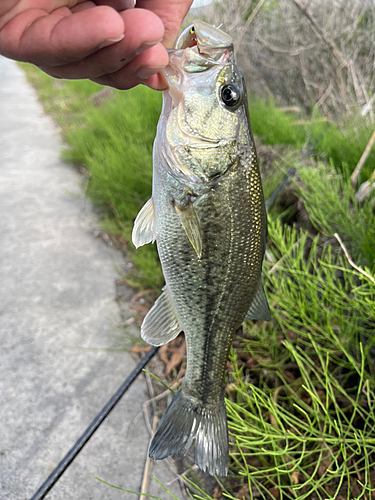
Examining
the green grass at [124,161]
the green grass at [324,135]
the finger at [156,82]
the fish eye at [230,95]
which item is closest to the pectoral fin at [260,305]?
the fish eye at [230,95]

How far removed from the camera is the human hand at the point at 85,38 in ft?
2.40

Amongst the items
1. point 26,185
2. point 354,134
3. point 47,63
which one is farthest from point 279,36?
point 47,63

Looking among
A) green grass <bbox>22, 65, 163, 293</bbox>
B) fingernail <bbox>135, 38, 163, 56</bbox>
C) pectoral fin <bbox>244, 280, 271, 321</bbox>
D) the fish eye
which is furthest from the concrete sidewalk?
fingernail <bbox>135, 38, 163, 56</bbox>

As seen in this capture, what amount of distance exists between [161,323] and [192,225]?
0.42 metres

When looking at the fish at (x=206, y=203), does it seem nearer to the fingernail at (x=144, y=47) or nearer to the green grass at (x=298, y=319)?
the fingernail at (x=144, y=47)

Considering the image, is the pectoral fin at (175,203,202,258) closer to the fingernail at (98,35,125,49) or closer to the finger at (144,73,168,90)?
the finger at (144,73,168,90)

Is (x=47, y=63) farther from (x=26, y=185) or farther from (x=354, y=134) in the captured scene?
(x=26, y=185)

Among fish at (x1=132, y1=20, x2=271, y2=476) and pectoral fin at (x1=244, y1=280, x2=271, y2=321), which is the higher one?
fish at (x1=132, y1=20, x2=271, y2=476)

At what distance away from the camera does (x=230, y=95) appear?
1108 mm

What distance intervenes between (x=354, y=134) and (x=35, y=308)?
9.78 ft

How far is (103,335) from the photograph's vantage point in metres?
2.48

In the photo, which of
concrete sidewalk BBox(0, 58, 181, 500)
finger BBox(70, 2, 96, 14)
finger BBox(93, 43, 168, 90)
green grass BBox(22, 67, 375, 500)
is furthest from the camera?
concrete sidewalk BBox(0, 58, 181, 500)

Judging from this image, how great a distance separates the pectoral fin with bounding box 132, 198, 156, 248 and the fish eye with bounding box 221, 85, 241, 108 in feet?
1.39

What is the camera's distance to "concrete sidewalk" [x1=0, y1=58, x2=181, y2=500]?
1.79 metres
